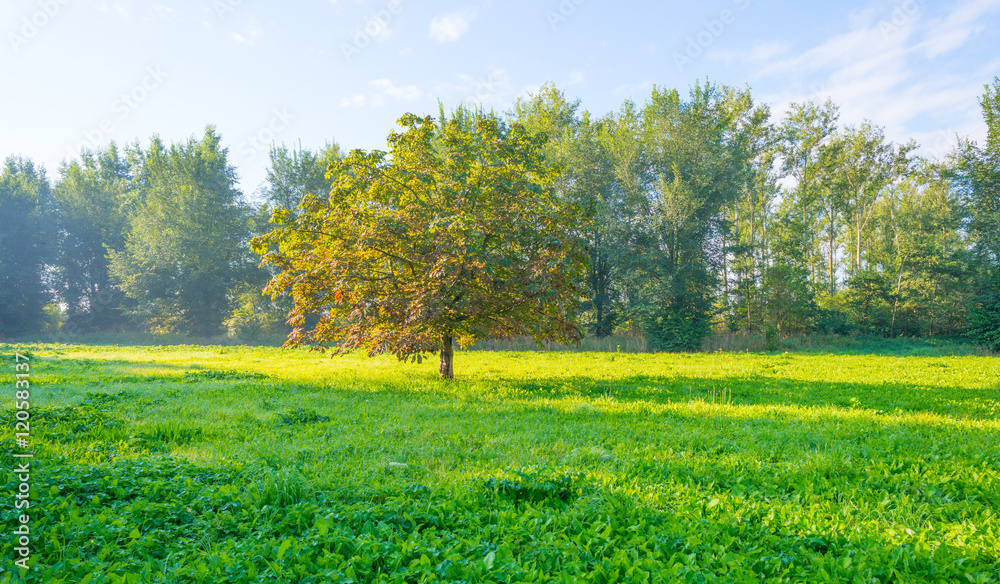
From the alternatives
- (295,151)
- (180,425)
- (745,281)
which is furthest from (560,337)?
(295,151)

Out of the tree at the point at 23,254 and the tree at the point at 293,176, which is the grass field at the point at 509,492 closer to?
the tree at the point at 293,176

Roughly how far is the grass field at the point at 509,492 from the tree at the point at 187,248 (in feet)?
120

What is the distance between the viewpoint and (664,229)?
29703 millimetres

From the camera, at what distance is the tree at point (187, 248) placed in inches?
1580

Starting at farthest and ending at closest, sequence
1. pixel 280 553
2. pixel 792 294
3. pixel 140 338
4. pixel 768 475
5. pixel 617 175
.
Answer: pixel 140 338, pixel 617 175, pixel 792 294, pixel 768 475, pixel 280 553

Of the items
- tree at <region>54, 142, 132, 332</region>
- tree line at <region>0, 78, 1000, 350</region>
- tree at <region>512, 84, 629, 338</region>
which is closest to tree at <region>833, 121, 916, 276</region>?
tree line at <region>0, 78, 1000, 350</region>

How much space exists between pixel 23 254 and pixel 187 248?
17011 mm

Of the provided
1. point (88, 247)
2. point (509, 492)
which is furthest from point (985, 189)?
point (88, 247)

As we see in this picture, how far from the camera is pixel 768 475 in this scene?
502cm

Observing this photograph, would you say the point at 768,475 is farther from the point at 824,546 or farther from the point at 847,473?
the point at 824,546

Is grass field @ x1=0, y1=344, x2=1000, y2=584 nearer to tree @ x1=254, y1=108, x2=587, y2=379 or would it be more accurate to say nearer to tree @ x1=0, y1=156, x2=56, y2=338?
tree @ x1=254, y1=108, x2=587, y2=379

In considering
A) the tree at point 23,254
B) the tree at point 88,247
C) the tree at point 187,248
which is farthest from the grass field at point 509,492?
the tree at point 88,247

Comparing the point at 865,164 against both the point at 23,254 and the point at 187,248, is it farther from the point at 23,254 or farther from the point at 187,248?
the point at 23,254

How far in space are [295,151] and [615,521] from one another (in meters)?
44.2
